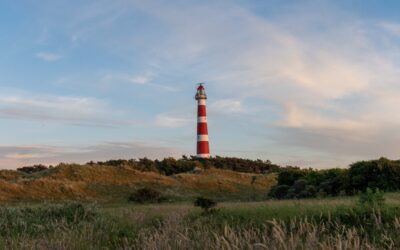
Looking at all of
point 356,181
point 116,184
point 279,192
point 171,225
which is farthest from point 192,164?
point 171,225

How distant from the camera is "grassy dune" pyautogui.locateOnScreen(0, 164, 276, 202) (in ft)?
103

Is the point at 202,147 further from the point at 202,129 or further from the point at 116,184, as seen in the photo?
the point at 116,184

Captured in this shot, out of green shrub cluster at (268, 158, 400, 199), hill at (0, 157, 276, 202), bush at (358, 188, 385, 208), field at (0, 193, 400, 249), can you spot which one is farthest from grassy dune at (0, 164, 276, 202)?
bush at (358, 188, 385, 208)

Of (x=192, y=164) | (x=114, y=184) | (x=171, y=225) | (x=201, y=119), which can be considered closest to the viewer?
(x=171, y=225)

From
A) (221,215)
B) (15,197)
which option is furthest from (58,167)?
(221,215)

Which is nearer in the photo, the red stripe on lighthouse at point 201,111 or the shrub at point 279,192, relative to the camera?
the shrub at point 279,192

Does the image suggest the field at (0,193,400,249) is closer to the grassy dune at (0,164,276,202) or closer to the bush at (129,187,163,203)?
the bush at (129,187,163,203)

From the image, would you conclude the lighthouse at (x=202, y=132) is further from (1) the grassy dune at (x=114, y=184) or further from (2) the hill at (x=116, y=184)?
(1) the grassy dune at (x=114, y=184)

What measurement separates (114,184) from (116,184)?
13 centimetres

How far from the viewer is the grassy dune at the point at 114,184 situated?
103 ft

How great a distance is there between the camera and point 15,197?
3027 centimetres

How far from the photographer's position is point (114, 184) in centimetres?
3575

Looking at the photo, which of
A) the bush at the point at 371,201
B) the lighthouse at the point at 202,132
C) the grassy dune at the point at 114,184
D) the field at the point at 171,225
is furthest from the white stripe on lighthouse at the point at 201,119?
the bush at the point at 371,201

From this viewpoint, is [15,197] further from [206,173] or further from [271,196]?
[206,173]
